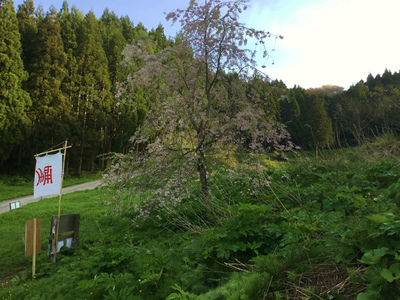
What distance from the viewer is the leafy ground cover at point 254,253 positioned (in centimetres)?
158

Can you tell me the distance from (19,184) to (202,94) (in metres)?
13.2

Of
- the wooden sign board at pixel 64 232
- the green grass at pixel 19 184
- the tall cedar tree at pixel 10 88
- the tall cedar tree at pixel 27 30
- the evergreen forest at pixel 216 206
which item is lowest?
the green grass at pixel 19 184

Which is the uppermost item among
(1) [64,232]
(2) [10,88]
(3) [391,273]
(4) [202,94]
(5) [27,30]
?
(5) [27,30]

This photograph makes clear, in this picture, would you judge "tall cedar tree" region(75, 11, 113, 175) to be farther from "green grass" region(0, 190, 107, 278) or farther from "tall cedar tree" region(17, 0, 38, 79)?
"green grass" region(0, 190, 107, 278)

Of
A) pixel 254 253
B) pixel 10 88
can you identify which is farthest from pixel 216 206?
pixel 10 88

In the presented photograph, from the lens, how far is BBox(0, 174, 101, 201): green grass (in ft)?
37.7

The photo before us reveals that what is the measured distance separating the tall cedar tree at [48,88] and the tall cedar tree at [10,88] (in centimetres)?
65

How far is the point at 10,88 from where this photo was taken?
13.2 metres

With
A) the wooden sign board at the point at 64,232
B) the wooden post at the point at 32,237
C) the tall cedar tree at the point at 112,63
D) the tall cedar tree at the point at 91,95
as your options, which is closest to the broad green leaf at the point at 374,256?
the wooden post at the point at 32,237

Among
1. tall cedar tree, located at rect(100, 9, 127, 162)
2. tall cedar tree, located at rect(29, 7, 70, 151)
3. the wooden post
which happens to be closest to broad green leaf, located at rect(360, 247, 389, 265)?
the wooden post

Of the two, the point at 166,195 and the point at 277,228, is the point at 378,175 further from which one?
the point at 166,195

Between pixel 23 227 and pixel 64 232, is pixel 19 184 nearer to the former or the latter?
pixel 23 227

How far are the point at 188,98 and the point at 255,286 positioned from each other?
3680mm

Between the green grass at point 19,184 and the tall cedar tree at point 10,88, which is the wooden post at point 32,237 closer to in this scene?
the green grass at point 19,184
